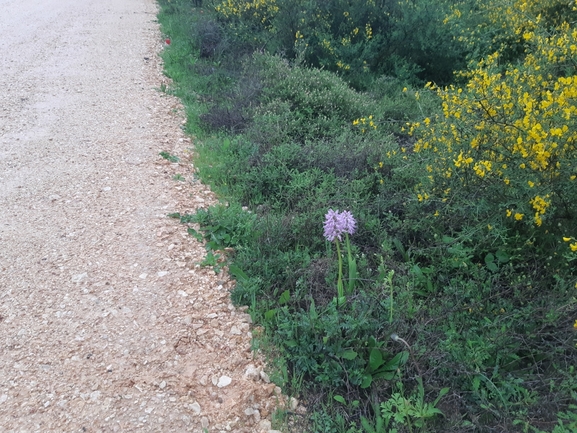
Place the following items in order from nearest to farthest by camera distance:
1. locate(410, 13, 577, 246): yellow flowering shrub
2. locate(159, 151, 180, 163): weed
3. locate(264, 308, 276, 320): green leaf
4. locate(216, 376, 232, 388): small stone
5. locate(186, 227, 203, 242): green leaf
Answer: locate(216, 376, 232, 388): small stone → locate(410, 13, 577, 246): yellow flowering shrub → locate(264, 308, 276, 320): green leaf → locate(186, 227, 203, 242): green leaf → locate(159, 151, 180, 163): weed

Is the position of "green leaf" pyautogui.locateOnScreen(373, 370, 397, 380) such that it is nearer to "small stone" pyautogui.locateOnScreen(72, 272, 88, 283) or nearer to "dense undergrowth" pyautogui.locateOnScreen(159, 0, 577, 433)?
"dense undergrowth" pyautogui.locateOnScreen(159, 0, 577, 433)

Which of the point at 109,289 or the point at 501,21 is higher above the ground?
the point at 501,21

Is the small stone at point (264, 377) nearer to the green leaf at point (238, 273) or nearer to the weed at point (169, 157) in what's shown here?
the green leaf at point (238, 273)

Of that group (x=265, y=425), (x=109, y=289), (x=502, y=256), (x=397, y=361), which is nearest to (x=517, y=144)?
(x=502, y=256)

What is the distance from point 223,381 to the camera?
9.89ft

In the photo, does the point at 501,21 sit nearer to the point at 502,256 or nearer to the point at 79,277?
the point at 502,256

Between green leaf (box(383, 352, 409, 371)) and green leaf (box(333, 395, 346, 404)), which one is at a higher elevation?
green leaf (box(383, 352, 409, 371))

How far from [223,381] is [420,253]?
1.70 metres

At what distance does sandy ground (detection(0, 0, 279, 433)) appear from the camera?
283 centimetres

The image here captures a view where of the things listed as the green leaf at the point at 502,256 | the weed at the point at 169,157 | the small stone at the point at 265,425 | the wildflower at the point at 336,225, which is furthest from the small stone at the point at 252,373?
the weed at the point at 169,157

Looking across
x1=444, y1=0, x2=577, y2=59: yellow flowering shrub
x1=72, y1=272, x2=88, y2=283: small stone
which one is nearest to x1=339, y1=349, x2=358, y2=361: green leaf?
x1=72, y1=272, x2=88, y2=283: small stone

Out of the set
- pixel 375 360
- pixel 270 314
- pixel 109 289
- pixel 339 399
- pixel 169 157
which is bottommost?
pixel 169 157

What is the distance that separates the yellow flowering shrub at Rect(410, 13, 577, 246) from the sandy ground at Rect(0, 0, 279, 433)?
191 cm

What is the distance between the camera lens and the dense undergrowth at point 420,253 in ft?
9.09
